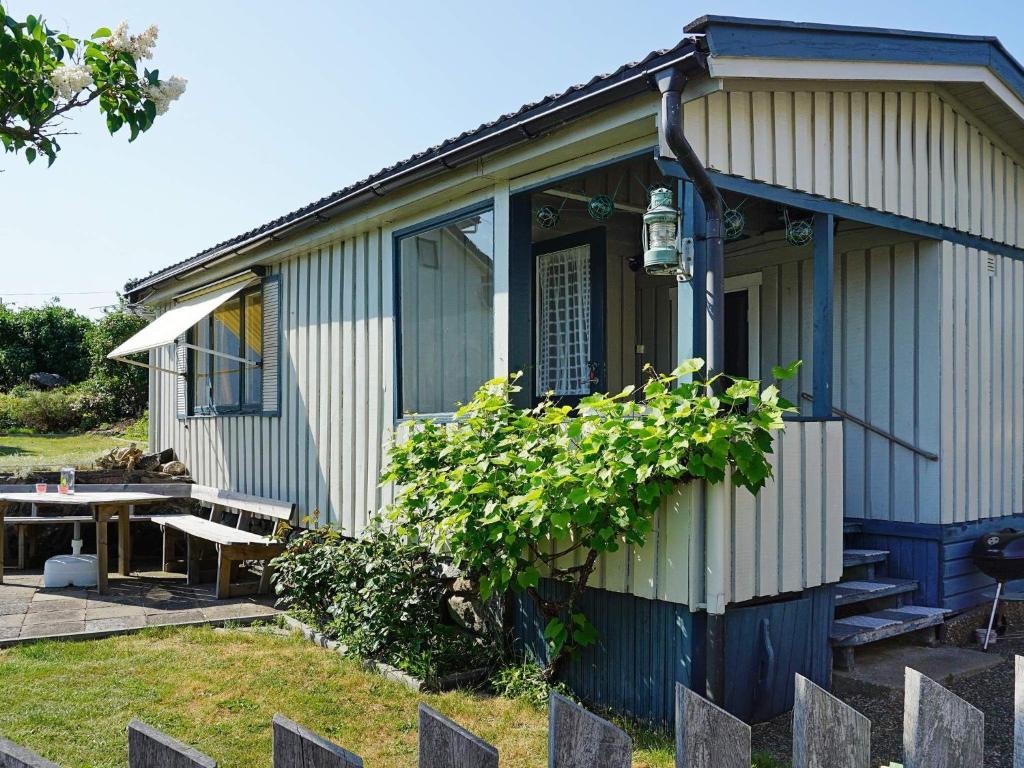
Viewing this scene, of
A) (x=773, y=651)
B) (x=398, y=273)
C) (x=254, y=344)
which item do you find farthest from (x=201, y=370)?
(x=773, y=651)

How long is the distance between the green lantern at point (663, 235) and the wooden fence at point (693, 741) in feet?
10.9

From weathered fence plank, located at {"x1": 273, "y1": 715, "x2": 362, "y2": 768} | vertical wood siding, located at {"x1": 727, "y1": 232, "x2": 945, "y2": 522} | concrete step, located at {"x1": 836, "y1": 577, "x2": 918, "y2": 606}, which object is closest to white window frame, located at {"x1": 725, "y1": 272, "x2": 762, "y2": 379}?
vertical wood siding, located at {"x1": 727, "y1": 232, "x2": 945, "y2": 522}

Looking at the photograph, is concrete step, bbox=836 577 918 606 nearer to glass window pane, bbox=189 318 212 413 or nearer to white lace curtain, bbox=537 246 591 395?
white lace curtain, bbox=537 246 591 395

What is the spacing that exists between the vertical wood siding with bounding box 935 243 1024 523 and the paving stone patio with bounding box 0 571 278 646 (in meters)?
5.48

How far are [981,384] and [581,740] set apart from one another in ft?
21.6

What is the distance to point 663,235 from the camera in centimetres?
473

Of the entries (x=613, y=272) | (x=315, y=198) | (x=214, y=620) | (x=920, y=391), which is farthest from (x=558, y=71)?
(x=214, y=620)

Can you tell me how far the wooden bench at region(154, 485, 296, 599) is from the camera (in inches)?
298

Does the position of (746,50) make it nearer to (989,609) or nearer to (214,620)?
(989,609)

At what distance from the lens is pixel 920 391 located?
Result: 21.7ft

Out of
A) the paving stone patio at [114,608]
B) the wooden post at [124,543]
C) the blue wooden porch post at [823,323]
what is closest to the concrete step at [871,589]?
the blue wooden porch post at [823,323]

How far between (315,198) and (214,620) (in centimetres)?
364

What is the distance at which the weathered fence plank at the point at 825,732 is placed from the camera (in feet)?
5.03

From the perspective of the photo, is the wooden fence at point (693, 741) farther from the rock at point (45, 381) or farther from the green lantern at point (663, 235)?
the rock at point (45, 381)
